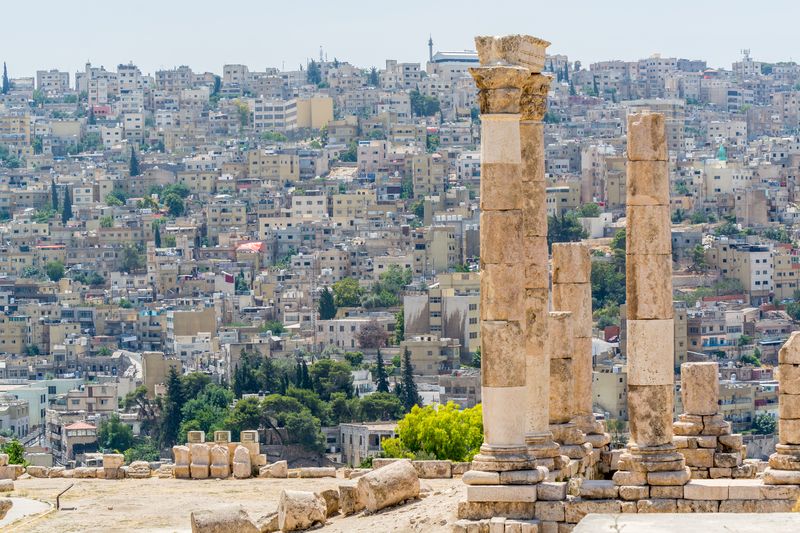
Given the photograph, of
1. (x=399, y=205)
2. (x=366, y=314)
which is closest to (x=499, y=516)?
(x=366, y=314)

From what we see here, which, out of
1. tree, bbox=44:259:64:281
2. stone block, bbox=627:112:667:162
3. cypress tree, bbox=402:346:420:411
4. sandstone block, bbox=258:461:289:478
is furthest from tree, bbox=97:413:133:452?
stone block, bbox=627:112:667:162

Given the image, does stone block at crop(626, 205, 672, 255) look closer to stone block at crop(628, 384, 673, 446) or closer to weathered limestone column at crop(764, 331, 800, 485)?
stone block at crop(628, 384, 673, 446)

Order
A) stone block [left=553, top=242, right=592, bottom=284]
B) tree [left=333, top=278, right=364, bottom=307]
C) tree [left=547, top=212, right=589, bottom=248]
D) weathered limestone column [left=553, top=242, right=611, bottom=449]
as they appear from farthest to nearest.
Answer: tree [left=333, top=278, right=364, bottom=307], tree [left=547, top=212, right=589, bottom=248], stone block [left=553, top=242, right=592, bottom=284], weathered limestone column [left=553, top=242, right=611, bottom=449]

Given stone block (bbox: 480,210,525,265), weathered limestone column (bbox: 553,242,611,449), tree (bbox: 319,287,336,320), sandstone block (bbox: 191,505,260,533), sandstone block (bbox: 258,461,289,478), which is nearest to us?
stone block (bbox: 480,210,525,265)

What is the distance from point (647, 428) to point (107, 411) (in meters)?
91.2

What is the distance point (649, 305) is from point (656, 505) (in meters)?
2.26

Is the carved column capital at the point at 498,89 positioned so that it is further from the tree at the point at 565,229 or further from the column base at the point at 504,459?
the tree at the point at 565,229

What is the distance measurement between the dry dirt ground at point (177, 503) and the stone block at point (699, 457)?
267 cm

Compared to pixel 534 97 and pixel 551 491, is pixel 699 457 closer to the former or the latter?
pixel 551 491

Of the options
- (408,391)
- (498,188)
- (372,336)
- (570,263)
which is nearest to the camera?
(498,188)

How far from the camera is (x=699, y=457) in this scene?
32.6 meters

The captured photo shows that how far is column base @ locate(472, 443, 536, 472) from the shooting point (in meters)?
29.6

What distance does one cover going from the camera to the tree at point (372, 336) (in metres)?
137

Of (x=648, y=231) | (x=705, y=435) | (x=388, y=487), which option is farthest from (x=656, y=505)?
(x=388, y=487)
